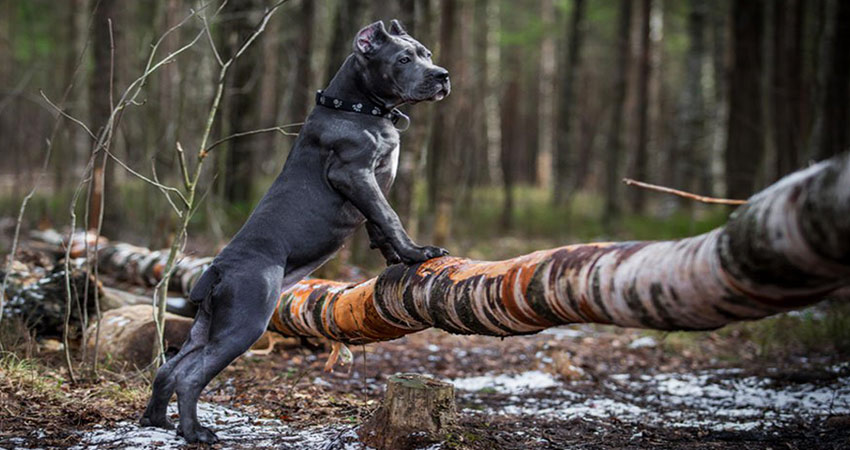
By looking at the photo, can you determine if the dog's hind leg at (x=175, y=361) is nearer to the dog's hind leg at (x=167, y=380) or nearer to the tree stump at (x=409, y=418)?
the dog's hind leg at (x=167, y=380)

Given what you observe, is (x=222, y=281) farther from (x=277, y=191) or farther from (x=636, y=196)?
(x=636, y=196)

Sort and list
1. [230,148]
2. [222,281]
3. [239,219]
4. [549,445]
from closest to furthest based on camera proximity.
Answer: [222,281] < [549,445] < [239,219] < [230,148]

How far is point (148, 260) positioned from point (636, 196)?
46.0ft

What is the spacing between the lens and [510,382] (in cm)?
591

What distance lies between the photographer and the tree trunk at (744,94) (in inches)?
586

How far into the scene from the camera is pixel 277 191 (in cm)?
381

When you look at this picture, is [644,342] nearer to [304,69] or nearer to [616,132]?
[304,69]

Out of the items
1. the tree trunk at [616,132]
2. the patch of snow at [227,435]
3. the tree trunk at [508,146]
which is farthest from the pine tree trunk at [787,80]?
the patch of snow at [227,435]

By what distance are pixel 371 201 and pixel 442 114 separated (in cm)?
994

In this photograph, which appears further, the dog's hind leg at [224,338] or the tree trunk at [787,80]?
the tree trunk at [787,80]

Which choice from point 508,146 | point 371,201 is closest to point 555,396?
point 371,201

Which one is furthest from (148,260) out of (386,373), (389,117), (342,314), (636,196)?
(636,196)

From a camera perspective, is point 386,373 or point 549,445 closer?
point 549,445

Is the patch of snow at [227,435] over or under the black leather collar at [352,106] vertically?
under
